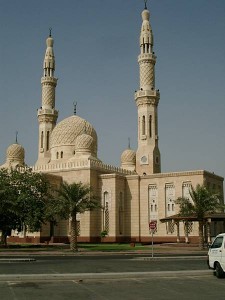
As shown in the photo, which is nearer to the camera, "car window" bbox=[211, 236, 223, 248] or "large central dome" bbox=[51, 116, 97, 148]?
"car window" bbox=[211, 236, 223, 248]

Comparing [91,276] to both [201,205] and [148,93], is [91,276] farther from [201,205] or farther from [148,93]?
[148,93]

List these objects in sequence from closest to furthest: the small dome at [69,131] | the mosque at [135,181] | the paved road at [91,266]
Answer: the paved road at [91,266]
the mosque at [135,181]
the small dome at [69,131]

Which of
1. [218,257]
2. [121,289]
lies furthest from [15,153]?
[121,289]

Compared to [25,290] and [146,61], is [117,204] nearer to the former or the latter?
[146,61]

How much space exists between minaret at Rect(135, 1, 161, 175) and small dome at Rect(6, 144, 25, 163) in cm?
1843

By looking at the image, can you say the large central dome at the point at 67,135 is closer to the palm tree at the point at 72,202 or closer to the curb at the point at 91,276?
the palm tree at the point at 72,202

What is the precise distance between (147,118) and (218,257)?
40.6 m

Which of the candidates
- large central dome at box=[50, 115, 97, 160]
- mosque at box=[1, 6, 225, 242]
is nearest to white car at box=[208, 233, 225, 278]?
mosque at box=[1, 6, 225, 242]

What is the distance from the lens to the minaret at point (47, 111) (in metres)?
62.6

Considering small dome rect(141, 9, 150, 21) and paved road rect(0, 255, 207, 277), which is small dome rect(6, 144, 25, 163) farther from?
paved road rect(0, 255, 207, 277)

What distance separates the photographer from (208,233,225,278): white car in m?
15.0

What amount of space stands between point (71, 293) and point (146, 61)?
47.1 metres

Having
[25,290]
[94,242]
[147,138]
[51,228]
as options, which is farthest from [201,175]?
[25,290]

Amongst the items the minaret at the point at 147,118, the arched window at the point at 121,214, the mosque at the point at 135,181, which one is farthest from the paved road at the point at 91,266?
the minaret at the point at 147,118
